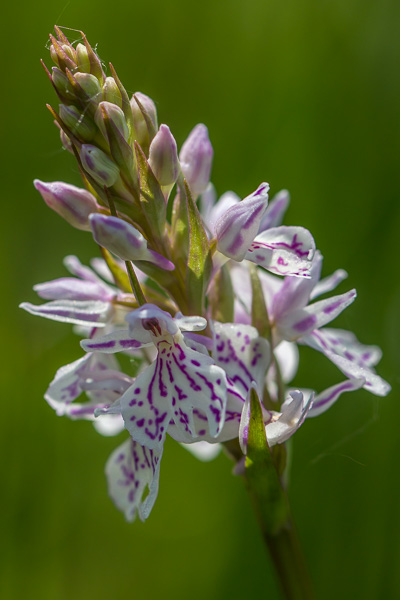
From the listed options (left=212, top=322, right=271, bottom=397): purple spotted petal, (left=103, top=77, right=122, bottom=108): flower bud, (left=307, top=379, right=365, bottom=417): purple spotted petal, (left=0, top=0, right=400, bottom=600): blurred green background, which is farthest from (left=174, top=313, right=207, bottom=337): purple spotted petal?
(left=0, top=0, right=400, bottom=600): blurred green background

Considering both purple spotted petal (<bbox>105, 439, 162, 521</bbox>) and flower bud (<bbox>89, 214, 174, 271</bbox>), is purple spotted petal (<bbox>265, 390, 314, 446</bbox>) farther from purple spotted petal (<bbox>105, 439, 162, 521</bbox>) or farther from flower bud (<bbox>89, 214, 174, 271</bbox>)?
flower bud (<bbox>89, 214, 174, 271</bbox>)

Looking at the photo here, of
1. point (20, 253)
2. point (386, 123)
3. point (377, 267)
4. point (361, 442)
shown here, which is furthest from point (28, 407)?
point (386, 123)

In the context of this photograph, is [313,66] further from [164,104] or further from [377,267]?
[377,267]

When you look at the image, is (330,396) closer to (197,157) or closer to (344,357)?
(344,357)

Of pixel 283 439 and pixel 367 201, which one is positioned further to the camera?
pixel 367 201

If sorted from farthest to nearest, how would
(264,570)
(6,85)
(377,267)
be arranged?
(6,85), (377,267), (264,570)

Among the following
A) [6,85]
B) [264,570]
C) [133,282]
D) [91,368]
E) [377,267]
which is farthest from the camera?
[6,85]

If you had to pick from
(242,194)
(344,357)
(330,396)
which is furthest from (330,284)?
(242,194)
